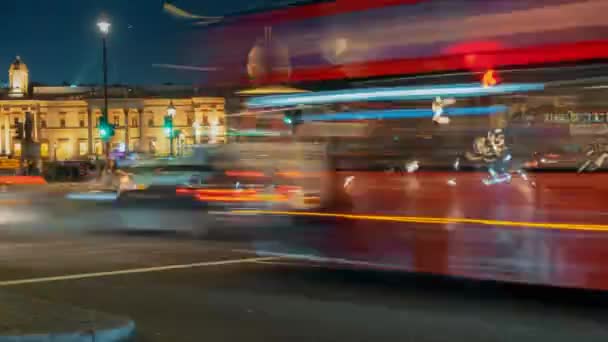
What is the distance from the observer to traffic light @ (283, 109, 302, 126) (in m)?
13.2

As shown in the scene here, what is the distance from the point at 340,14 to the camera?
38.3 feet

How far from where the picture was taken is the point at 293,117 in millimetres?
13398

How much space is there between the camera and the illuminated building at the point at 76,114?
116438 millimetres

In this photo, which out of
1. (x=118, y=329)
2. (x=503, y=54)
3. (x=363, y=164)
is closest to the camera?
(x=118, y=329)

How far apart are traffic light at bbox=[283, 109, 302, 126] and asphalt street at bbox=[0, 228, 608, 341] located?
2354 mm

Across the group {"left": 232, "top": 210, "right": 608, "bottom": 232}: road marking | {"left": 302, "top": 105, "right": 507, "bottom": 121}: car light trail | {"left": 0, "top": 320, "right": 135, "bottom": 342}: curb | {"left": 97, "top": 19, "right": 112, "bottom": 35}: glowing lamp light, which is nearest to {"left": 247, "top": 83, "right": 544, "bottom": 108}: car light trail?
{"left": 302, "top": 105, "right": 507, "bottom": 121}: car light trail

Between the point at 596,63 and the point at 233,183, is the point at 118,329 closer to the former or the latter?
the point at 596,63

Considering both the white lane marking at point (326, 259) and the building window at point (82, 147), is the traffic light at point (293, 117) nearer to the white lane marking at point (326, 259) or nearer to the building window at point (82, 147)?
the white lane marking at point (326, 259)

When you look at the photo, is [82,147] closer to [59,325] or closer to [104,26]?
[104,26]

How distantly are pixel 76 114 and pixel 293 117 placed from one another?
374ft

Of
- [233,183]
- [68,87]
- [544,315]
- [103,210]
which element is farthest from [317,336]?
[68,87]

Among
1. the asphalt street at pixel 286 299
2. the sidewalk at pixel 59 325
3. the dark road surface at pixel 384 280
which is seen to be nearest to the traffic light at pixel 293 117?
the dark road surface at pixel 384 280

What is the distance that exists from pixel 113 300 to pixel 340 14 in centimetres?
476

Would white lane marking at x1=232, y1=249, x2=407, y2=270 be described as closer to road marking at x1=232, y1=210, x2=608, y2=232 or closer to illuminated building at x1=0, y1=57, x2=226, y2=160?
road marking at x1=232, y1=210, x2=608, y2=232
